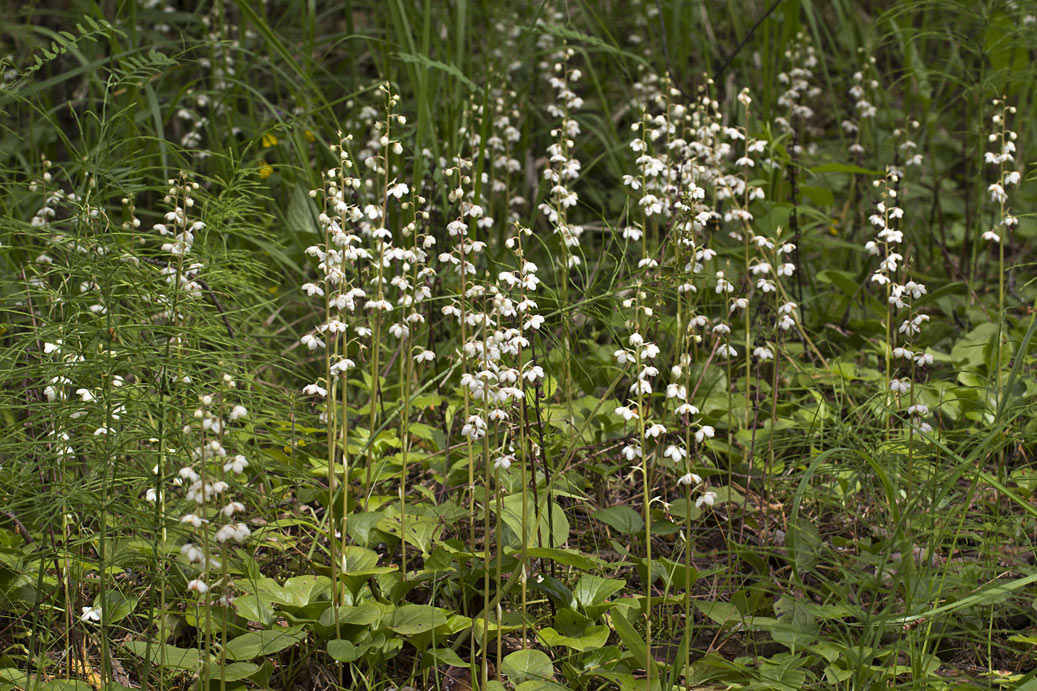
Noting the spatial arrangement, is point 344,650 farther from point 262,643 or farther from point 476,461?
point 476,461

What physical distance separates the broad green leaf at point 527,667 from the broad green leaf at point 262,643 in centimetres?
54

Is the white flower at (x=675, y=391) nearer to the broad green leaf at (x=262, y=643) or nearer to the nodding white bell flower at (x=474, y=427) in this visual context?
the nodding white bell flower at (x=474, y=427)

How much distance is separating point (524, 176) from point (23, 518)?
342 cm

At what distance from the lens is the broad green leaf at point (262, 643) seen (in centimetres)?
234

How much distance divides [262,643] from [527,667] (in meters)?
0.68

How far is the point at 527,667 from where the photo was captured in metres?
2.39

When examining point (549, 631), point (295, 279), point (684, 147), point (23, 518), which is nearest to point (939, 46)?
point (684, 147)

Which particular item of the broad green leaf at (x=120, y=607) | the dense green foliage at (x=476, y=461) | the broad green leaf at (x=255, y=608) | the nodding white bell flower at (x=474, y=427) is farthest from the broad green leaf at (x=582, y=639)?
the broad green leaf at (x=120, y=607)

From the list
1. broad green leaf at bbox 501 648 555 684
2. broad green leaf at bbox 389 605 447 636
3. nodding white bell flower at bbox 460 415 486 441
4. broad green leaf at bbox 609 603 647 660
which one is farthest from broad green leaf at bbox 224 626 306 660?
broad green leaf at bbox 609 603 647 660

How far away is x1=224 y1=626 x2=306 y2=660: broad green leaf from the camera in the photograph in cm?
234

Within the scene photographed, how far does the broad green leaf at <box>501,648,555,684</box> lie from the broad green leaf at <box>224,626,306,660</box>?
0.54 m

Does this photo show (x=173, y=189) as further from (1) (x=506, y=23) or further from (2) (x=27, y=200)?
(1) (x=506, y=23)

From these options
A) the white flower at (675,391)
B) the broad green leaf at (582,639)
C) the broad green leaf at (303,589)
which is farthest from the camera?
the broad green leaf at (303,589)

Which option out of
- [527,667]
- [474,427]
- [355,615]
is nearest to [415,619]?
[355,615]
